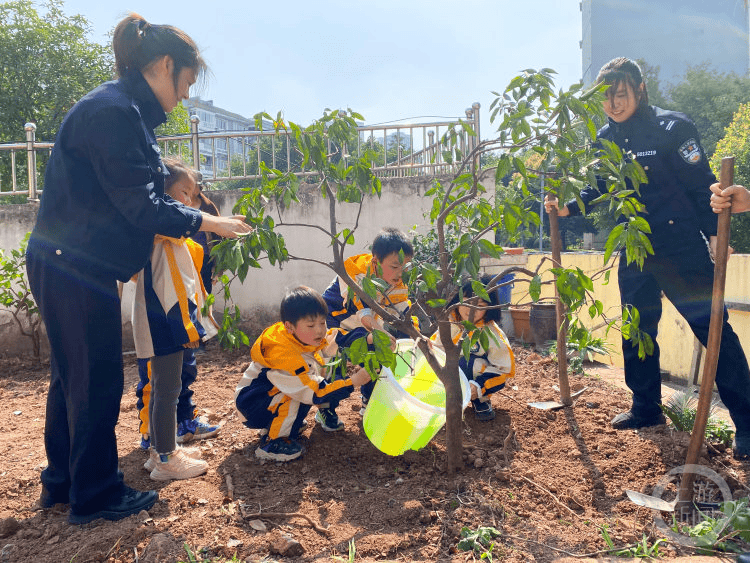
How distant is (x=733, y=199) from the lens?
6.66 feet

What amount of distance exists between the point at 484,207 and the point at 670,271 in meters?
1.21

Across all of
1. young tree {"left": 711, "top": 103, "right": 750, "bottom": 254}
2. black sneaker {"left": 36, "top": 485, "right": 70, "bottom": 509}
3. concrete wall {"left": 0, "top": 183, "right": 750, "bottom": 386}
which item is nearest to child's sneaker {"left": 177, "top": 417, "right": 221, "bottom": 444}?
black sneaker {"left": 36, "top": 485, "right": 70, "bottom": 509}

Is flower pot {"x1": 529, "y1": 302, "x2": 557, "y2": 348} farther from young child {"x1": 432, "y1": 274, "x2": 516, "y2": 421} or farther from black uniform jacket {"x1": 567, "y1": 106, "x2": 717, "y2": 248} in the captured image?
black uniform jacket {"x1": 567, "y1": 106, "x2": 717, "y2": 248}

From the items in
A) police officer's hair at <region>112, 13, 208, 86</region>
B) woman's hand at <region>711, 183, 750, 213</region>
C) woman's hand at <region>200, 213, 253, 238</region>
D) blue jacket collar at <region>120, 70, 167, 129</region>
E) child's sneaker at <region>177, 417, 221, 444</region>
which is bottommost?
child's sneaker at <region>177, 417, 221, 444</region>

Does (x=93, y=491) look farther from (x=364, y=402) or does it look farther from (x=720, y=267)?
(x=720, y=267)

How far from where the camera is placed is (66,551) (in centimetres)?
182

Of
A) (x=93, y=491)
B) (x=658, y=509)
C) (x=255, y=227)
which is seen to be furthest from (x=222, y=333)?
(x=658, y=509)

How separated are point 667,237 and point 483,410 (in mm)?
1269

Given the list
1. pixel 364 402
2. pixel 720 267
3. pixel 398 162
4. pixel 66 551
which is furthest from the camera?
pixel 398 162

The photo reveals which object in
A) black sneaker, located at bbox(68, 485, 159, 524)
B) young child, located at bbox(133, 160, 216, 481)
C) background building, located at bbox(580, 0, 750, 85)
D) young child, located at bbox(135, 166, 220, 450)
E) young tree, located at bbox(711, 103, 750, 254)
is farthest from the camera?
background building, located at bbox(580, 0, 750, 85)

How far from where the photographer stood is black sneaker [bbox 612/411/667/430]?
9.47 feet

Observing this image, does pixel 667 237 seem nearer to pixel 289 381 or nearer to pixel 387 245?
pixel 387 245

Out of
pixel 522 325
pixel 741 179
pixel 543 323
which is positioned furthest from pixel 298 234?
pixel 741 179

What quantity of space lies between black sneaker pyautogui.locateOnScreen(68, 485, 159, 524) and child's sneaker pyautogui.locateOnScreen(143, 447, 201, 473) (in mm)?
304
